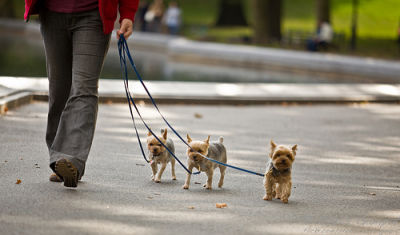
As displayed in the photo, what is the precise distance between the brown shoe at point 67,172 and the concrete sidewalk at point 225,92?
642 cm

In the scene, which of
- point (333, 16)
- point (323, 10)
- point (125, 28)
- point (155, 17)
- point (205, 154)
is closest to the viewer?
point (125, 28)

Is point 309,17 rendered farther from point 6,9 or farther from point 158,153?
point 158,153

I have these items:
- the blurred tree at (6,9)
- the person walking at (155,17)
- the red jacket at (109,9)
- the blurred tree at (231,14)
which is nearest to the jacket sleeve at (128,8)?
the red jacket at (109,9)

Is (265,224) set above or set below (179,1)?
below

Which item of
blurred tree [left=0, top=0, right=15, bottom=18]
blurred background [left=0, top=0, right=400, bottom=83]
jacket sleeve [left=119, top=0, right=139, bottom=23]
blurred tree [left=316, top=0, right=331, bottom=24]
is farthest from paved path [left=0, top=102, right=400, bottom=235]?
blurred tree [left=0, top=0, right=15, bottom=18]

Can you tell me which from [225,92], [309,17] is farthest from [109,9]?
[309,17]

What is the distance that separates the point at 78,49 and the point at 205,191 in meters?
1.72

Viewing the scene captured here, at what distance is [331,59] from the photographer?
22594 millimetres

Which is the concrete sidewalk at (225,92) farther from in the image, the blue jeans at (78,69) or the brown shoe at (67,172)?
the brown shoe at (67,172)

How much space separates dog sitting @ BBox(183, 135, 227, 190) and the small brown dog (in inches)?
23.8

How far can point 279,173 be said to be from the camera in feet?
19.6

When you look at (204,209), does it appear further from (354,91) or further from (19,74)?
(19,74)

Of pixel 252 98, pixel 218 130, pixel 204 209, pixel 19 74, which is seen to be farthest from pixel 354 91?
pixel 204 209

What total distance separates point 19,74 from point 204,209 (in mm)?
13346
